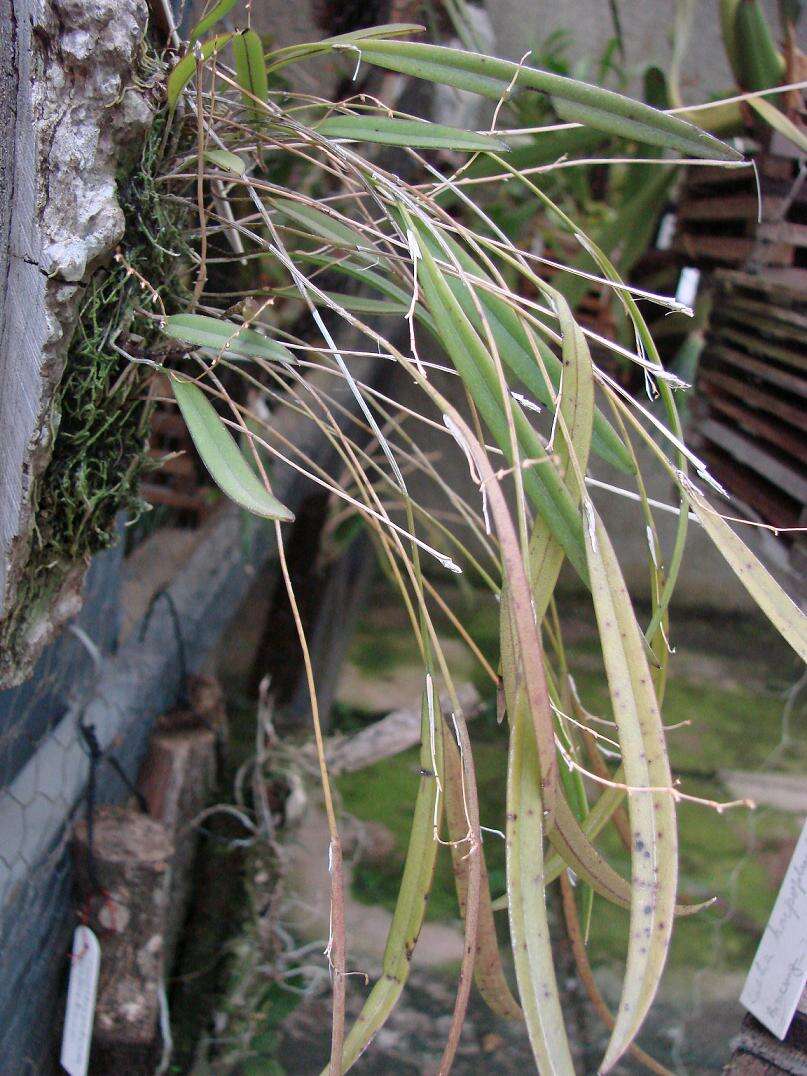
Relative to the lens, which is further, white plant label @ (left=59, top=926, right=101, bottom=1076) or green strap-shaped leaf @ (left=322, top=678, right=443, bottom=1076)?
white plant label @ (left=59, top=926, right=101, bottom=1076)

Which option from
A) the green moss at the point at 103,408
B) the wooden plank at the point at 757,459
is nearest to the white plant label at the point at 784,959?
the green moss at the point at 103,408

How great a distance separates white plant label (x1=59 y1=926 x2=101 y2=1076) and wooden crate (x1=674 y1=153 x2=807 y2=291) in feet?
3.45

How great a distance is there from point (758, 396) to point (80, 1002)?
42.2 inches

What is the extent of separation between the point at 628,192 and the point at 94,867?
1446mm

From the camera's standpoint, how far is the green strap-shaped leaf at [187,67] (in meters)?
0.57

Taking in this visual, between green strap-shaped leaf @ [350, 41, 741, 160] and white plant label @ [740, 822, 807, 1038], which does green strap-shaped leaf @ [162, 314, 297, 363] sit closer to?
green strap-shaped leaf @ [350, 41, 741, 160]

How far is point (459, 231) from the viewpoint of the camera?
1.83 ft

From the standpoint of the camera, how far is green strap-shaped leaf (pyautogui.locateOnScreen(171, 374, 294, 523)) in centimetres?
48

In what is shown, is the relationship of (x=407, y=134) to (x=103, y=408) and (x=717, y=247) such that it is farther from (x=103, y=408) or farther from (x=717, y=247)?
(x=717, y=247)

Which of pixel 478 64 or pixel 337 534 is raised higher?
pixel 478 64

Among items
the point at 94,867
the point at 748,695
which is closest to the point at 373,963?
the point at 94,867

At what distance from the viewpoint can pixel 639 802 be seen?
1.38 ft

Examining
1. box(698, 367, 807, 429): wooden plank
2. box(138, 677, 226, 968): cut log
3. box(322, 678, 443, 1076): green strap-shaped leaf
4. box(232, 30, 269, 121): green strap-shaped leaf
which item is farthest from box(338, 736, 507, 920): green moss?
box(232, 30, 269, 121): green strap-shaped leaf

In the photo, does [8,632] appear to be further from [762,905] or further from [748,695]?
[748,695]
